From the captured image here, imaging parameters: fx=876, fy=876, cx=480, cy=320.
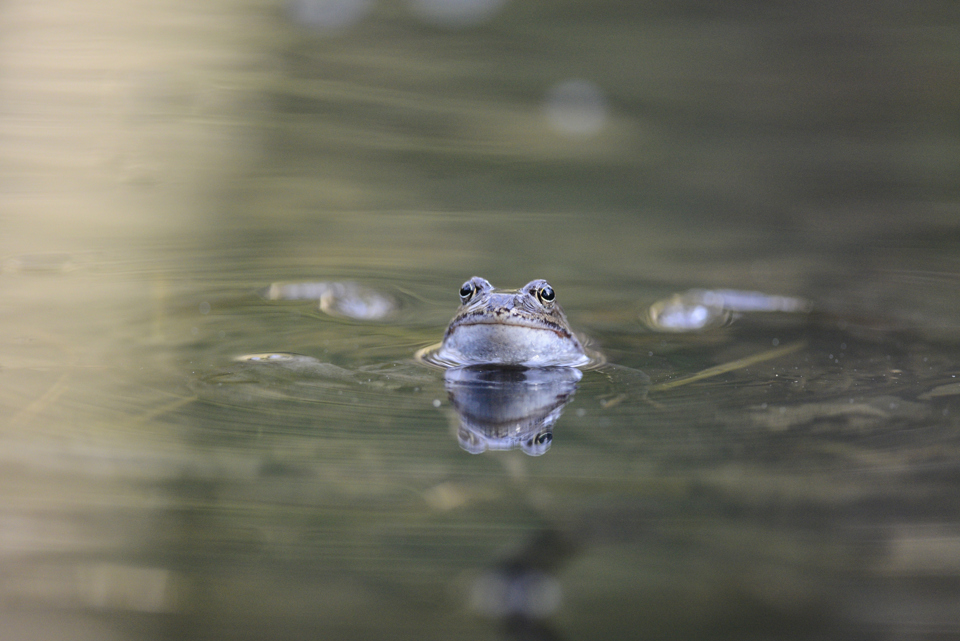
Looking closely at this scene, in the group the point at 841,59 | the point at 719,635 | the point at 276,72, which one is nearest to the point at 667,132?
the point at 841,59

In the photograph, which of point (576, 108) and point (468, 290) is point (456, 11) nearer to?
point (576, 108)

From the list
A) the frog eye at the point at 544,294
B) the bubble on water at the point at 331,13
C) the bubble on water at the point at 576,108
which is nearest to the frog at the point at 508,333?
the frog eye at the point at 544,294

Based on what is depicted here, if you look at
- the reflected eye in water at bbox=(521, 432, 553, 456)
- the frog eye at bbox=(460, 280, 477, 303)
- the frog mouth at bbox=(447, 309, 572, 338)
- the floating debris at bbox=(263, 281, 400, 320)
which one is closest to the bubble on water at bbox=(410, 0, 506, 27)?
the floating debris at bbox=(263, 281, 400, 320)

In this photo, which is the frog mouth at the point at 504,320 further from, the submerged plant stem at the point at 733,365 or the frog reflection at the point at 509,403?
the submerged plant stem at the point at 733,365

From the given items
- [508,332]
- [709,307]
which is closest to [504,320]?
[508,332]

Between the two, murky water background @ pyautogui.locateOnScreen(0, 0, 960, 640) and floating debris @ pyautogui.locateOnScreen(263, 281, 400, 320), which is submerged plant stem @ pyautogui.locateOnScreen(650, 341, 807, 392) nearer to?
murky water background @ pyautogui.locateOnScreen(0, 0, 960, 640)
